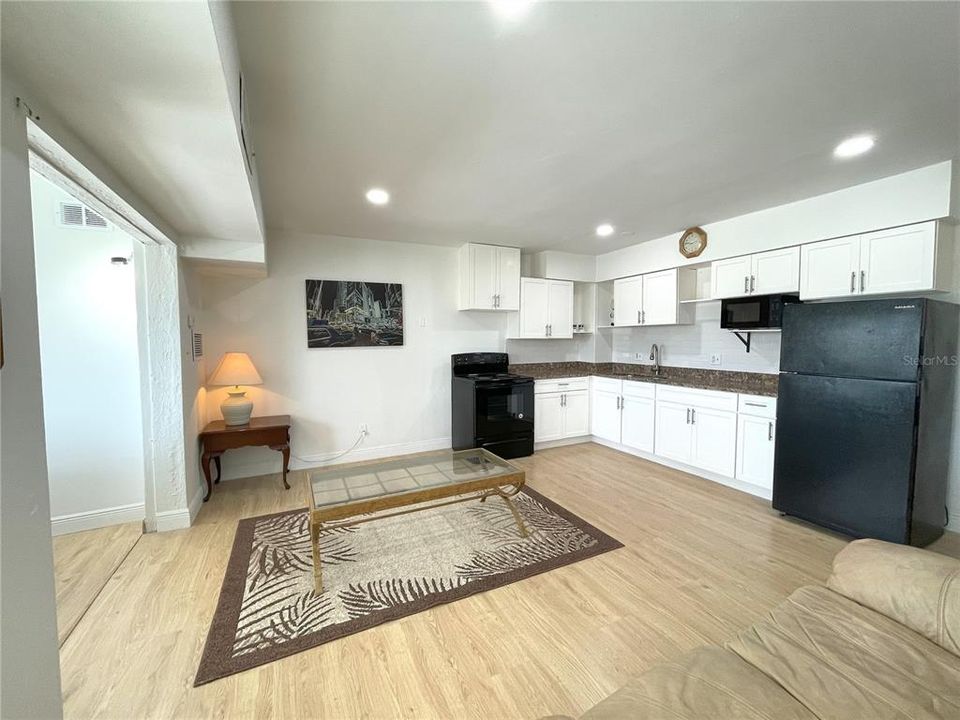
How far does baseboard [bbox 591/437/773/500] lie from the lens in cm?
324

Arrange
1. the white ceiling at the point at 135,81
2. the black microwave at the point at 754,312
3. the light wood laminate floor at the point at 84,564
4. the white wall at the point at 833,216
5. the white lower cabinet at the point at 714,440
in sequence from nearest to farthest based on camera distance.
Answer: the white ceiling at the point at 135,81
the light wood laminate floor at the point at 84,564
the white wall at the point at 833,216
the black microwave at the point at 754,312
the white lower cabinet at the point at 714,440

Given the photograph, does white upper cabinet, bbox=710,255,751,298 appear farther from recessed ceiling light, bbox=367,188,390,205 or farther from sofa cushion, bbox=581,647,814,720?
sofa cushion, bbox=581,647,814,720

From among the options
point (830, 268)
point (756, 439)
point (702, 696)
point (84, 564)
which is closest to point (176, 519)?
point (84, 564)

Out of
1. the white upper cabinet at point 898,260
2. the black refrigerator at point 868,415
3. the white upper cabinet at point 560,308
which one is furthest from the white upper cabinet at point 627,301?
the white upper cabinet at point 898,260

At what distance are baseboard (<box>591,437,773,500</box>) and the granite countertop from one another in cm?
82

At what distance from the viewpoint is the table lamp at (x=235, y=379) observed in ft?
10.8

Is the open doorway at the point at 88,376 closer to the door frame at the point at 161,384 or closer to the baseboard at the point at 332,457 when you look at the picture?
the door frame at the point at 161,384

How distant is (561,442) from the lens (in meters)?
4.80

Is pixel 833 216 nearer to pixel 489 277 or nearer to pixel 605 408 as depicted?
pixel 605 408

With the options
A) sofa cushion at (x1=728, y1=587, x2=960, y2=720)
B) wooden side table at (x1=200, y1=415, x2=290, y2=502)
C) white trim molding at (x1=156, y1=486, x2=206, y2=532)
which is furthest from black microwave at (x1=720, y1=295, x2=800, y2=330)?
white trim molding at (x1=156, y1=486, x2=206, y2=532)

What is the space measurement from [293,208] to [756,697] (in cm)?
379

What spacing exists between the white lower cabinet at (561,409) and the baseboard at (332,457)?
1.15 m

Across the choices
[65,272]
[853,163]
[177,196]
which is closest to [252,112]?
[177,196]

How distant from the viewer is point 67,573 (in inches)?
86.4
